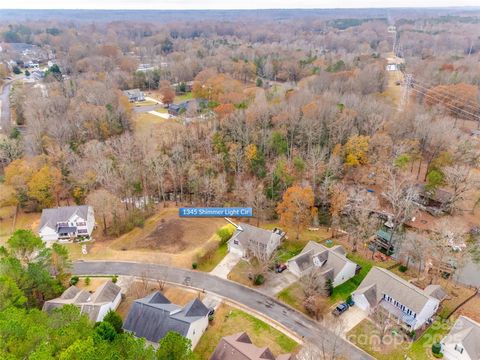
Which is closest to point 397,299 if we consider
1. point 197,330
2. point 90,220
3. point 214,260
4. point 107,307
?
point 197,330

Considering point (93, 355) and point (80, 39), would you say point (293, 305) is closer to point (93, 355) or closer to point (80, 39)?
point (93, 355)

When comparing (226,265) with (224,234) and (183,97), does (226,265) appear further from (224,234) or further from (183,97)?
(183,97)

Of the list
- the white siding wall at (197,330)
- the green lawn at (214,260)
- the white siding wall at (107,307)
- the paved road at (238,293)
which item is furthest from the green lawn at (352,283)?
the white siding wall at (107,307)

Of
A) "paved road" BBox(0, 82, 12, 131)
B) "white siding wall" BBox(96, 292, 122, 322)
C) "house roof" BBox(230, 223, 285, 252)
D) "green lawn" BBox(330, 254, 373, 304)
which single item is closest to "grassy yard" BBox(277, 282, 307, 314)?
"green lawn" BBox(330, 254, 373, 304)

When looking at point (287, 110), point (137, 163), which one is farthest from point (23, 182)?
point (287, 110)

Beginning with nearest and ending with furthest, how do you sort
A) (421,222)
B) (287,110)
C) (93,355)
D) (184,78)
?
(93,355)
(421,222)
(287,110)
(184,78)

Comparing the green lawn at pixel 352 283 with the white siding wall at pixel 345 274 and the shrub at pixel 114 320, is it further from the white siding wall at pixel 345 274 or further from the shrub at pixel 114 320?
the shrub at pixel 114 320
